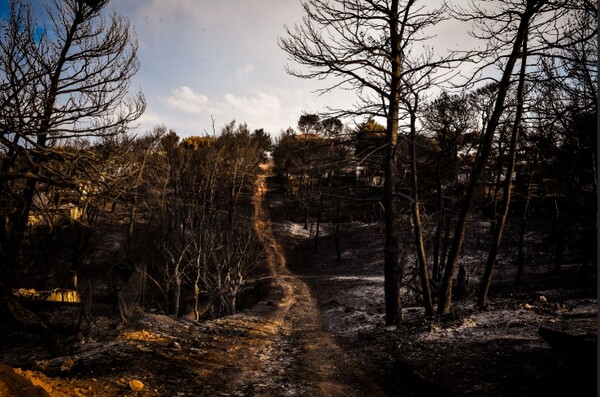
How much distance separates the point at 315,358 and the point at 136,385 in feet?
12.4

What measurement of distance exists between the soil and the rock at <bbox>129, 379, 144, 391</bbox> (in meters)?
0.01

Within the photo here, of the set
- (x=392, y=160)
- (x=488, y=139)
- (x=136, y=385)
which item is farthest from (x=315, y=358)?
(x=488, y=139)

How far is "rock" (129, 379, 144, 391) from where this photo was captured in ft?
15.9

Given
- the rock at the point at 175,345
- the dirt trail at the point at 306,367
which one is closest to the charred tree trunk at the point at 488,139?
the dirt trail at the point at 306,367

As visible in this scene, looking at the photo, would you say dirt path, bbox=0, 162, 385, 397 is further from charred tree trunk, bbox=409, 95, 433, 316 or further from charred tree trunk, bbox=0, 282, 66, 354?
charred tree trunk, bbox=409, 95, 433, 316

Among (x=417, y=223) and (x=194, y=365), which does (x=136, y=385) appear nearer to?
(x=194, y=365)

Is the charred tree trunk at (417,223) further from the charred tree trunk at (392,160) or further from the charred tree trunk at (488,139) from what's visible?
the charred tree trunk at (392,160)

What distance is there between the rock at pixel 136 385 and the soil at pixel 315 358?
1cm

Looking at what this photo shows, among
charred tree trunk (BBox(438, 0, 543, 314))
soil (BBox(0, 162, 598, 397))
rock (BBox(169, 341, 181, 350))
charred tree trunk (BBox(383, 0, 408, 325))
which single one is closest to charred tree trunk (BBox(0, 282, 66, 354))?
soil (BBox(0, 162, 598, 397))

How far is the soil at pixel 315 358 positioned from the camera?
4.49m

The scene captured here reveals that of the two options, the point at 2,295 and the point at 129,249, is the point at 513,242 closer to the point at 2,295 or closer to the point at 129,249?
the point at 129,249

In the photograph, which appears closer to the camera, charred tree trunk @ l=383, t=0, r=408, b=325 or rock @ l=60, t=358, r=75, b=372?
rock @ l=60, t=358, r=75, b=372

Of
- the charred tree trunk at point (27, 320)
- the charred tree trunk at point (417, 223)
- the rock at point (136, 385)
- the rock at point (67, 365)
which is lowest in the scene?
A: the rock at point (136, 385)

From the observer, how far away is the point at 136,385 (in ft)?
16.0
